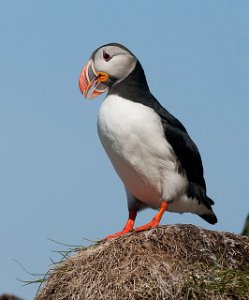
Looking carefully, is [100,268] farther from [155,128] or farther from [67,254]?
[155,128]

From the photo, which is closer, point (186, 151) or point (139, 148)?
point (139, 148)

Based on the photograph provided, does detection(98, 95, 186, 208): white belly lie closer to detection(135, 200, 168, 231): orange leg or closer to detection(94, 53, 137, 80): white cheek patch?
detection(135, 200, 168, 231): orange leg

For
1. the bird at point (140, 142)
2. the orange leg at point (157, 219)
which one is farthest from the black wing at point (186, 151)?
the orange leg at point (157, 219)

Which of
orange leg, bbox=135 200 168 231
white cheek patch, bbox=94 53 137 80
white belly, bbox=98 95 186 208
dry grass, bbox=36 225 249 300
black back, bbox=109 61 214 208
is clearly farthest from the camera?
white cheek patch, bbox=94 53 137 80

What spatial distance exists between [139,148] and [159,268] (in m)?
1.70

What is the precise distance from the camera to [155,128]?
1086 centimetres

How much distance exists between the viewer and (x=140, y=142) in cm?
1077

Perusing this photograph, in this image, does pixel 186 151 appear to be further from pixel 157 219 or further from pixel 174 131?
pixel 157 219

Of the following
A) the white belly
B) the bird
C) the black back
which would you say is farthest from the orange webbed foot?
the black back

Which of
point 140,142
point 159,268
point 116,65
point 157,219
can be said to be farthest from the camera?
point 116,65

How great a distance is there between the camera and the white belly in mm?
10742

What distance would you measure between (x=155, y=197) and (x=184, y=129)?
2.70 feet

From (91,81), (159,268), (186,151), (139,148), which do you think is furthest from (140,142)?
(159,268)

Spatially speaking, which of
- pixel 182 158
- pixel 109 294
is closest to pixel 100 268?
pixel 109 294
